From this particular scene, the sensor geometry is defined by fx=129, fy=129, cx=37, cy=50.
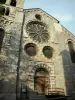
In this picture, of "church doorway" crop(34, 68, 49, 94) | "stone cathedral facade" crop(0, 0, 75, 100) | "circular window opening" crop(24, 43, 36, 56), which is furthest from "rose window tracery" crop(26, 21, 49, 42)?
"church doorway" crop(34, 68, 49, 94)

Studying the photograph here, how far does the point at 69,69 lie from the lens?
14.9 m

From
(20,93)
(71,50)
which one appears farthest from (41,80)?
(71,50)

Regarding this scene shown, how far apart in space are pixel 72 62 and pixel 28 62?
555 cm

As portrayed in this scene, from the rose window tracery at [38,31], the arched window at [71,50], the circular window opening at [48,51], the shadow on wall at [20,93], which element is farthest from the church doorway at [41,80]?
the rose window tracery at [38,31]

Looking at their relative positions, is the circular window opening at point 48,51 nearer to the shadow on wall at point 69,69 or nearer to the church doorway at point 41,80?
the shadow on wall at point 69,69

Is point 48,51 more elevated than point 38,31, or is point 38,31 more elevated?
point 38,31

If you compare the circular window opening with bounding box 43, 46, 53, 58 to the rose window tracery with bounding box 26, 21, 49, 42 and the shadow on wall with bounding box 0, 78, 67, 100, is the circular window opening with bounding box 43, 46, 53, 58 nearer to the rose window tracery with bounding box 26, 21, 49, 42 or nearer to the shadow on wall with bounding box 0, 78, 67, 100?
the rose window tracery with bounding box 26, 21, 49, 42

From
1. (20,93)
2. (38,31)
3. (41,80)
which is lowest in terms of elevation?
(20,93)

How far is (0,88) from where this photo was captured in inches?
457

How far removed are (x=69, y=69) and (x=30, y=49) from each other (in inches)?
206

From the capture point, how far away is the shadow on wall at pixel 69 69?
536 inches

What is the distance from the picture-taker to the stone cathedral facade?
41.3 feet

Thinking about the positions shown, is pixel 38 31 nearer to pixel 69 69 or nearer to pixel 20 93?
pixel 69 69

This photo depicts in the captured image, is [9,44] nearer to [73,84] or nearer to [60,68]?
[60,68]
